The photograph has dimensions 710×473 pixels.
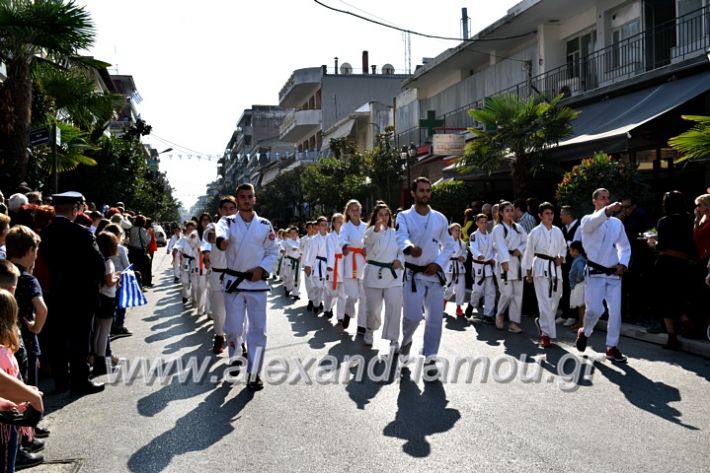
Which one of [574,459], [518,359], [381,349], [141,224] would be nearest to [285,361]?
[381,349]

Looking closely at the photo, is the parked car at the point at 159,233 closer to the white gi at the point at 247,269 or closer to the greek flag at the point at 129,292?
the greek flag at the point at 129,292

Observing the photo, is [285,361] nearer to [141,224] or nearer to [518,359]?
[518,359]

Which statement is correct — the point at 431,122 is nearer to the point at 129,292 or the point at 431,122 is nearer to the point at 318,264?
the point at 318,264

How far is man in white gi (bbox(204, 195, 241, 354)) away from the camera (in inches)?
365

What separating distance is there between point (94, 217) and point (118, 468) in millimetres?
7110

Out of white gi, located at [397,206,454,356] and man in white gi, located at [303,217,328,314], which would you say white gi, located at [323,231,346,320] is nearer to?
man in white gi, located at [303,217,328,314]

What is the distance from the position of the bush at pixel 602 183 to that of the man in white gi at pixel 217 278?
6.13m

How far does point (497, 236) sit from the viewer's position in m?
11.3

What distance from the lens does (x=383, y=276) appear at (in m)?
9.31

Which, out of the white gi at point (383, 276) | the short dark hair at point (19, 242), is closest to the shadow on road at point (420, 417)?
the white gi at point (383, 276)

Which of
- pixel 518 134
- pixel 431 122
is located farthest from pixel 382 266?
pixel 431 122

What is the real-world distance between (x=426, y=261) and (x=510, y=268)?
331 cm

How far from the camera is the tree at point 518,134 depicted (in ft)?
57.0

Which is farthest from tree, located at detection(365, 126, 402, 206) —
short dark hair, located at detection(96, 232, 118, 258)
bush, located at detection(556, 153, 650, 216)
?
short dark hair, located at detection(96, 232, 118, 258)
